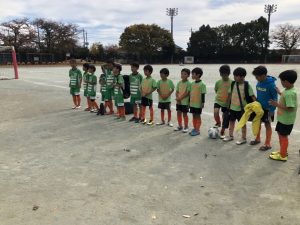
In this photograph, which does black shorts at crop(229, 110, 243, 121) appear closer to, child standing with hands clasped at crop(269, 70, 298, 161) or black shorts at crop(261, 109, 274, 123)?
black shorts at crop(261, 109, 274, 123)

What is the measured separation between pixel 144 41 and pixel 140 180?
7448 centimetres

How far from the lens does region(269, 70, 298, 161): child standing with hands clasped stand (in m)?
5.10

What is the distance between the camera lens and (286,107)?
16.9 feet

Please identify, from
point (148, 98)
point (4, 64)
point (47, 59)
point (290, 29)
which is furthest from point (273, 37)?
point (148, 98)

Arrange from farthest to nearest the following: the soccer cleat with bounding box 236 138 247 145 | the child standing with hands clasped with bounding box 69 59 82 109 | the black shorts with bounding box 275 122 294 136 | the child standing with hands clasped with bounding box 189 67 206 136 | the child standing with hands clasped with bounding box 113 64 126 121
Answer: the child standing with hands clasped with bounding box 69 59 82 109
the child standing with hands clasped with bounding box 113 64 126 121
the child standing with hands clasped with bounding box 189 67 206 136
the soccer cleat with bounding box 236 138 247 145
the black shorts with bounding box 275 122 294 136

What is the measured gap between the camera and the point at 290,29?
79875mm

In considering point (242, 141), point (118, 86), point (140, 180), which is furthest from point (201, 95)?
point (140, 180)

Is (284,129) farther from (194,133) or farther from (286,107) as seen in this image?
(194,133)

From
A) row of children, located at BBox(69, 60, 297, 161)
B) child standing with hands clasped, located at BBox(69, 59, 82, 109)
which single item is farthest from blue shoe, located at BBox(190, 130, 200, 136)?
child standing with hands clasped, located at BBox(69, 59, 82, 109)

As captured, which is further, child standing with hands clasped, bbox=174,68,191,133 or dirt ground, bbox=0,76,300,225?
child standing with hands clasped, bbox=174,68,191,133

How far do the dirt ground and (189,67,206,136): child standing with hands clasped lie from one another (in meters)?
0.39

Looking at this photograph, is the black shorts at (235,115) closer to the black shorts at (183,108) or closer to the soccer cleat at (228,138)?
the soccer cleat at (228,138)

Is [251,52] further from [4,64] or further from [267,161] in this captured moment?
[267,161]

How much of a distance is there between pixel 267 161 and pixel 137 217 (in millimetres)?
2665
